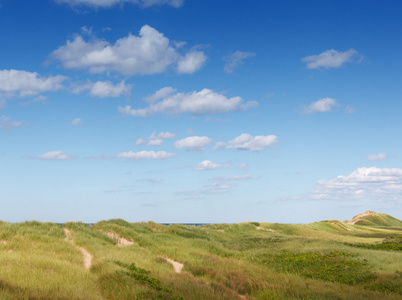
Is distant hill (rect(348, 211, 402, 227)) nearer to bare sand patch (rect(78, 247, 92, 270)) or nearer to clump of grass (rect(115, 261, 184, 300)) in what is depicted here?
bare sand patch (rect(78, 247, 92, 270))

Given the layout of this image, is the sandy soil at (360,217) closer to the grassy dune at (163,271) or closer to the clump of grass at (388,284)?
the grassy dune at (163,271)

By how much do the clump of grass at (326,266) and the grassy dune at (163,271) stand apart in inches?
2.4

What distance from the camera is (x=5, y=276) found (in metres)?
16.2

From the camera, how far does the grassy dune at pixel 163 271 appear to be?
1606 centimetres

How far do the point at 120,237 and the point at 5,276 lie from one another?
2038 centimetres

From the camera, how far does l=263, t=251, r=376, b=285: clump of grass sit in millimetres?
22369

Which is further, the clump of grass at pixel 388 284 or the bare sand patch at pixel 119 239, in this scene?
the bare sand patch at pixel 119 239

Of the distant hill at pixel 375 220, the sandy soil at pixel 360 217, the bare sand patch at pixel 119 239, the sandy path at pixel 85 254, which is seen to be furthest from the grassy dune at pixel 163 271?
the sandy soil at pixel 360 217

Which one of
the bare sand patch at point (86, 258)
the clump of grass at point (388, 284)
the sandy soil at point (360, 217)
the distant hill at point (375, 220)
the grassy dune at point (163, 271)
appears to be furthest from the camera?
the sandy soil at point (360, 217)

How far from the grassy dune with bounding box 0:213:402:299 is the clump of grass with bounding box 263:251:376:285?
0.20ft

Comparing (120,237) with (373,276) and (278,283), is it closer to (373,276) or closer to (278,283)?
(278,283)

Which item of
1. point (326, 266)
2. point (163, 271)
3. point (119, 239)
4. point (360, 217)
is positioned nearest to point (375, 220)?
point (360, 217)

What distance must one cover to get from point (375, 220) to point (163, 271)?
128 metres

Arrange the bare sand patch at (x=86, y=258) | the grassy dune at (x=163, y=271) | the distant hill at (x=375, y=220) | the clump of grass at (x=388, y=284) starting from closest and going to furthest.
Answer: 1. the grassy dune at (x=163, y=271)
2. the clump of grass at (x=388, y=284)
3. the bare sand patch at (x=86, y=258)
4. the distant hill at (x=375, y=220)
